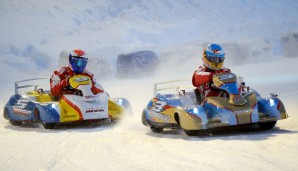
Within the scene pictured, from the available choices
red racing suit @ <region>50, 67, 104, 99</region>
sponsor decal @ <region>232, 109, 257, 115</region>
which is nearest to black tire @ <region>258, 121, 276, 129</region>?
sponsor decal @ <region>232, 109, 257, 115</region>

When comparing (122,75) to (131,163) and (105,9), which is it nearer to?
(105,9)

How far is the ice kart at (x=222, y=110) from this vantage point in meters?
10.2

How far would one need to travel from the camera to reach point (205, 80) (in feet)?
37.1

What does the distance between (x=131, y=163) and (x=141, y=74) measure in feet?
85.7

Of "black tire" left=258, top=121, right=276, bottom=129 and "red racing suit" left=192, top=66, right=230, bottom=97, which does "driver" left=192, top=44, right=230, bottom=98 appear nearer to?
"red racing suit" left=192, top=66, right=230, bottom=97

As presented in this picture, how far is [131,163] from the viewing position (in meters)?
7.76

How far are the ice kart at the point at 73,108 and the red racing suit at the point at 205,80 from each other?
3125mm

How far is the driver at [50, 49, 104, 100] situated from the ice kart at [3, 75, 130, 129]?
0.96 ft

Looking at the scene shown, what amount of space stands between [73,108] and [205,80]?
3747 mm

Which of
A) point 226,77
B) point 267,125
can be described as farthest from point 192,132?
point 267,125

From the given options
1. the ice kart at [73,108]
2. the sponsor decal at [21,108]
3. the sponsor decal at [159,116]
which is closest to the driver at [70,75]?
the ice kart at [73,108]

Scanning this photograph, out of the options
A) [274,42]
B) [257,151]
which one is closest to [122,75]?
[274,42]

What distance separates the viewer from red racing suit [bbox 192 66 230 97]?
1129 centimetres

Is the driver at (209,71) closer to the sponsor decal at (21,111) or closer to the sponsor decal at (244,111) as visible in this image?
the sponsor decal at (244,111)
